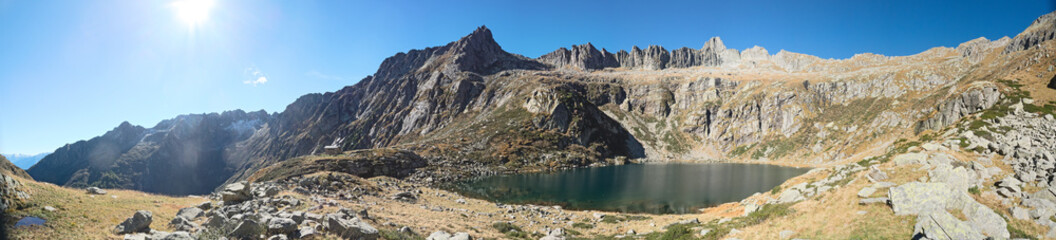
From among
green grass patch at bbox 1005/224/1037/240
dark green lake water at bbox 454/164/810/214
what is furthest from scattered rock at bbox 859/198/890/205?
dark green lake water at bbox 454/164/810/214

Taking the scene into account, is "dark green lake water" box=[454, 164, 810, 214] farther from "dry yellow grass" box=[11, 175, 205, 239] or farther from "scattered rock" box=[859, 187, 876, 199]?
"dry yellow grass" box=[11, 175, 205, 239]

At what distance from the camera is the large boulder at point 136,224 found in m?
14.7

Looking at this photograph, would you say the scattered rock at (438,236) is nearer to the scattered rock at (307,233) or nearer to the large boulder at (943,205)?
the scattered rock at (307,233)

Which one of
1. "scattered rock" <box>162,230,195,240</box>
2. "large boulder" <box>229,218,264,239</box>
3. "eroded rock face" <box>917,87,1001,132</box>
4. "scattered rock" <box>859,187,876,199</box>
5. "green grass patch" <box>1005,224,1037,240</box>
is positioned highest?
"eroded rock face" <box>917,87,1001,132</box>

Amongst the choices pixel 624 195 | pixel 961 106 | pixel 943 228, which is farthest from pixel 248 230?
pixel 961 106

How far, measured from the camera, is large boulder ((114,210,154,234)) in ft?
48.3

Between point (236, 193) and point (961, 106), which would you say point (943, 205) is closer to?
point (236, 193)

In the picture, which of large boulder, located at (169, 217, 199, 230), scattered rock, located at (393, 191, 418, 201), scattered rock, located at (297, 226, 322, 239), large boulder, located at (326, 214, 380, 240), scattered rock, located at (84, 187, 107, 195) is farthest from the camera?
scattered rock, located at (393, 191, 418, 201)

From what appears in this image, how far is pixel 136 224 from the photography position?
15.0 metres

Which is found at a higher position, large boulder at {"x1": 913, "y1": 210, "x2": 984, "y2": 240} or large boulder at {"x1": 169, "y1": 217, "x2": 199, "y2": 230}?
large boulder at {"x1": 913, "y1": 210, "x2": 984, "y2": 240}

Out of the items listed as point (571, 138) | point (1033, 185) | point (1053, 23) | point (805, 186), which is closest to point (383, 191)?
point (805, 186)

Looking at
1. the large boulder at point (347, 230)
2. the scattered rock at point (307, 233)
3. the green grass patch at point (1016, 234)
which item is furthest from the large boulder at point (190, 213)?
the green grass patch at point (1016, 234)

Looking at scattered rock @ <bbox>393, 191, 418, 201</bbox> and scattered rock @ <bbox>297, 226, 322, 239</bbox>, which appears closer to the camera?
scattered rock @ <bbox>297, 226, 322, 239</bbox>

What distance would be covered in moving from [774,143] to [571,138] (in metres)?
110
